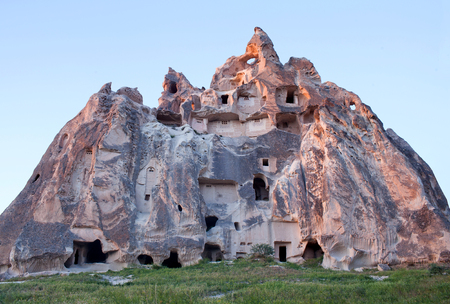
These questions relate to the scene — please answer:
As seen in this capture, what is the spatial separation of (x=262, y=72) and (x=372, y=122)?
10.7 m

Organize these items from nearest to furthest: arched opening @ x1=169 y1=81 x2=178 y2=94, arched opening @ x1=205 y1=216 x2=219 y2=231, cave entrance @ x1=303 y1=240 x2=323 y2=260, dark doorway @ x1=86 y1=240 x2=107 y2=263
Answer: dark doorway @ x1=86 y1=240 x2=107 y2=263 → cave entrance @ x1=303 y1=240 x2=323 y2=260 → arched opening @ x1=205 y1=216 x2=219 y2=231 → arched opening @ x1=169 y1=81 x2=178 y2=94

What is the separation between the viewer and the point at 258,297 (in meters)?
13.1

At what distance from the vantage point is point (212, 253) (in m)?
26.6

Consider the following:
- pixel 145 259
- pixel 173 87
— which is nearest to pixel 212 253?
pixel 145 259

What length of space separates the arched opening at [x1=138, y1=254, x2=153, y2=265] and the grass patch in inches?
102

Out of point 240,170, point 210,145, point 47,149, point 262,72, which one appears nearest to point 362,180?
point 240,170

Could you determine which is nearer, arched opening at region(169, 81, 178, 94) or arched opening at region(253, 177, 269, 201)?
arched opening at region(253, 177, 269, 201)

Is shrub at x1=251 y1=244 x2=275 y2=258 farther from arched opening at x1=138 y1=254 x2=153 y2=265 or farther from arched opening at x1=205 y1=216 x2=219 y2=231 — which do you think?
arched opening at x1=138 y1=254 x2=153 y2=265

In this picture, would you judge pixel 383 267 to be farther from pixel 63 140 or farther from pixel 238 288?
pixel 63 140

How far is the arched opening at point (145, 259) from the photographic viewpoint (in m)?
24.3

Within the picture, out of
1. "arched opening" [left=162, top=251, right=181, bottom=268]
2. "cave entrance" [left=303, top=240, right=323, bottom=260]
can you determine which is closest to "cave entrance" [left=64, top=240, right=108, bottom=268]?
"arched opening" [left=162, top=251, right=181, bottom=268]

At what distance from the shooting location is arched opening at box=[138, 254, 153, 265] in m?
24.3

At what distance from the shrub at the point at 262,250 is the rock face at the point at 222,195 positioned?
3.16 feet

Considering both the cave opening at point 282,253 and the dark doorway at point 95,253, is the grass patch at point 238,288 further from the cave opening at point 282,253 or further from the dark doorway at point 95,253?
the cave opening at point 282,253
